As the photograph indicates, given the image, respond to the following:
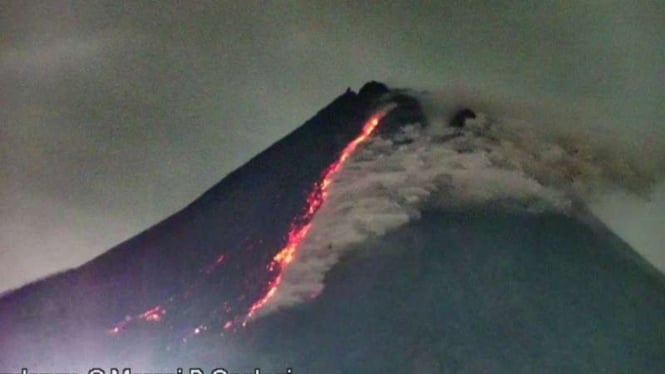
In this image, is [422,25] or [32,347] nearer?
[32,347]

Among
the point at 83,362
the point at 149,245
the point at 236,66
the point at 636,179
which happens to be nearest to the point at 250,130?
the point at 236,66

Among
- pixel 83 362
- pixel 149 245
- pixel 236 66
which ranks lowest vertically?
pixel 83 362

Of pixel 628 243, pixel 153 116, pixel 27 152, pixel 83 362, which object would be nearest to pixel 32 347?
pixel 83 362

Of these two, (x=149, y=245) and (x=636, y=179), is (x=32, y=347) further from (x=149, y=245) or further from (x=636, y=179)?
(x=636, y=179)

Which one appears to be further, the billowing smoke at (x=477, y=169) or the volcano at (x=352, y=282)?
the billowing smoke at (x=477, y=169)

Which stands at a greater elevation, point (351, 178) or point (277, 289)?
point (351, 178)
